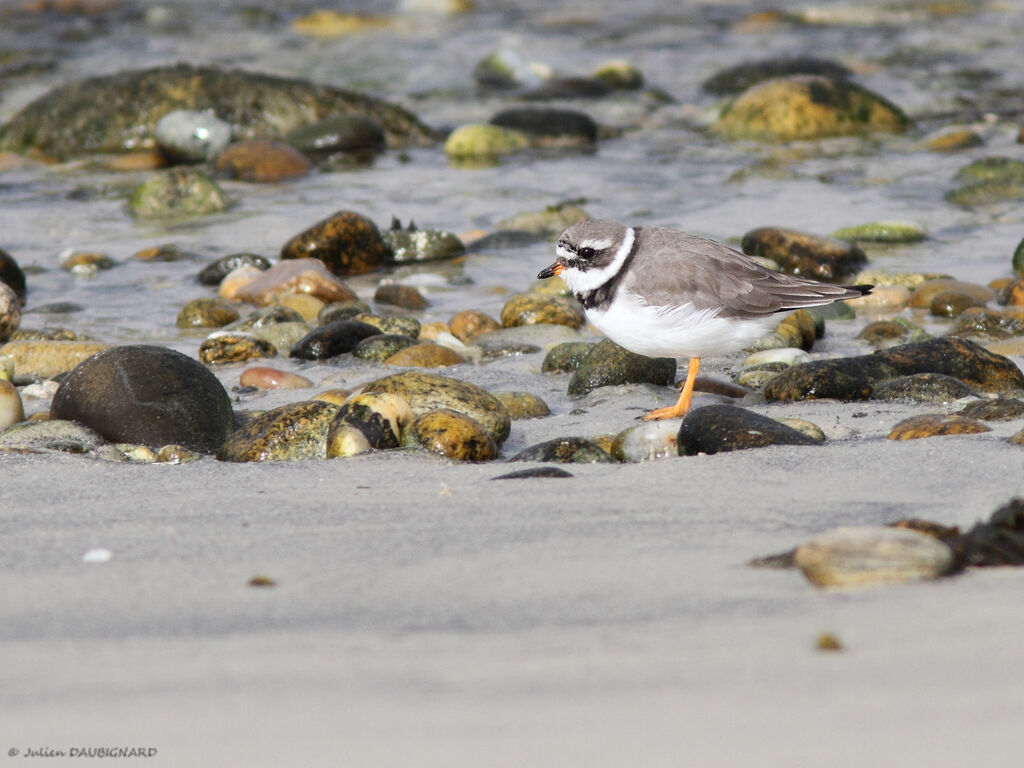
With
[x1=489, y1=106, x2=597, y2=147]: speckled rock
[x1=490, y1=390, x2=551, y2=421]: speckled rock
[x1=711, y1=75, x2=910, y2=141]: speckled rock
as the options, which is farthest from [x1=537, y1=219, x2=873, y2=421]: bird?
[x1=489, y1=106, x2=597, y2=147]: speckled rock

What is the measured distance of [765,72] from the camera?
15125 mm

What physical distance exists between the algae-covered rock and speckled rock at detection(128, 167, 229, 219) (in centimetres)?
276

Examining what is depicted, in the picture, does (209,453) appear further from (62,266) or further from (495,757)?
(62,266)

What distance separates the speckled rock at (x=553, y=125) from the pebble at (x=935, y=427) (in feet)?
27.7

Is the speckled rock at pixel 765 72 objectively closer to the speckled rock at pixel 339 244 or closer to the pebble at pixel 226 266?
the speckled rock at pixel 339 244

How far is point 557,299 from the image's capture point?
7.02 metres

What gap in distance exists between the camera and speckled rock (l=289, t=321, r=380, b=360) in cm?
637

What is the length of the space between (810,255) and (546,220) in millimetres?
2452

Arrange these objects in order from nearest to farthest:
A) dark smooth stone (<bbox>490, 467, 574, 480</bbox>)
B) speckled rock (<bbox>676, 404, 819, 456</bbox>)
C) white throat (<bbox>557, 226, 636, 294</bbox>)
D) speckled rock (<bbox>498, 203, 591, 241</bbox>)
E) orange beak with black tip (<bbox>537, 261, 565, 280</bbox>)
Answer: dark smooth stone (<bbox>490, 467, 574, 480</bbox>), speckled rock (<bbox>676, 404, 819, 456</bbox>), white throat (<bbox>557, 226, 636, 294</bbox>), orange beak with black tip (<bbox>537, 261, 565, 280</bbox>), speckled rock (<bbox>498, 203, 591, 241</bbox>)

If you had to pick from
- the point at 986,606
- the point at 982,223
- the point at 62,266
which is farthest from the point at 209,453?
the point at 982,223

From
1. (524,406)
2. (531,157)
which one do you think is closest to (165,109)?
(531,157)

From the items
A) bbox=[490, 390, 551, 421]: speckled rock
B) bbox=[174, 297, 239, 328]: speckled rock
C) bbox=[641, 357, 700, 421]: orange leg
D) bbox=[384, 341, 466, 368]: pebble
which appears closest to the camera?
bbox=[641, 357, 700, 421]: orange leg

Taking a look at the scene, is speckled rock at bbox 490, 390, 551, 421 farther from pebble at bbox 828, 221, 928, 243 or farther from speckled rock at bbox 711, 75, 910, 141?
speckled rock at bbox 711, 75, 910, 141

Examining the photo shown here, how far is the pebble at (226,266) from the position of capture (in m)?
8.08
